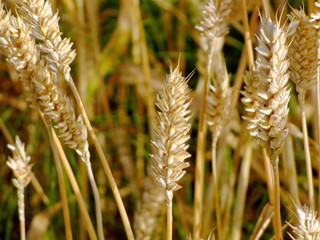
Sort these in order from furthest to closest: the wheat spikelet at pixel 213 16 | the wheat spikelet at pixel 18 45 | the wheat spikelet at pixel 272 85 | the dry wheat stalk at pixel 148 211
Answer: the dry wheat stalk at pixel 148 211, the wheat spikelet at pixel 213 16, the wheat spikelet at pixel 18 45, the wheat spikelet at pixel 272 85

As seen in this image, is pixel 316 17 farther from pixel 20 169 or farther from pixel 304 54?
pixel 20 169

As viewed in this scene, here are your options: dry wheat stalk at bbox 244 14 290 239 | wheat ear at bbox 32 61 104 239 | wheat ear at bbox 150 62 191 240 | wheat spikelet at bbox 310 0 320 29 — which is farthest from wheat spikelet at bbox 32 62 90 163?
wheat spikelet at bbox 310 0 320 29

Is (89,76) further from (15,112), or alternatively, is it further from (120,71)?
(15,112)

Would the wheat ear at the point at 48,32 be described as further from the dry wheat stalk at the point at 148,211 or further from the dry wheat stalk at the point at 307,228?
the dry wheat stalk at the point at 148,211

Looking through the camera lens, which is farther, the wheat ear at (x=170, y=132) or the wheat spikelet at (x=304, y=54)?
the wheat spikelet at (x=304, y=54)

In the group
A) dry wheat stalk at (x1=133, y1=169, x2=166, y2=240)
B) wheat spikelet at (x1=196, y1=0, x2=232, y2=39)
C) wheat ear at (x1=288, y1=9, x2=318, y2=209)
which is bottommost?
dry wheat stalk at (x1=133, y1=169, x2=166, y2=240)

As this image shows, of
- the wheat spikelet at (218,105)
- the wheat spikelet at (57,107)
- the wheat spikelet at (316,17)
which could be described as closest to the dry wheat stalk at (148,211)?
the wheat spikelet at (218,105)

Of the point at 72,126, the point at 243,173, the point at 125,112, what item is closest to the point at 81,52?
the point at 125,112

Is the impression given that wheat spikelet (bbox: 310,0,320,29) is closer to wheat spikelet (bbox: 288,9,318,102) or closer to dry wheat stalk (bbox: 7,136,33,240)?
wheat spikelet (bbox: 288,9,318,102)
